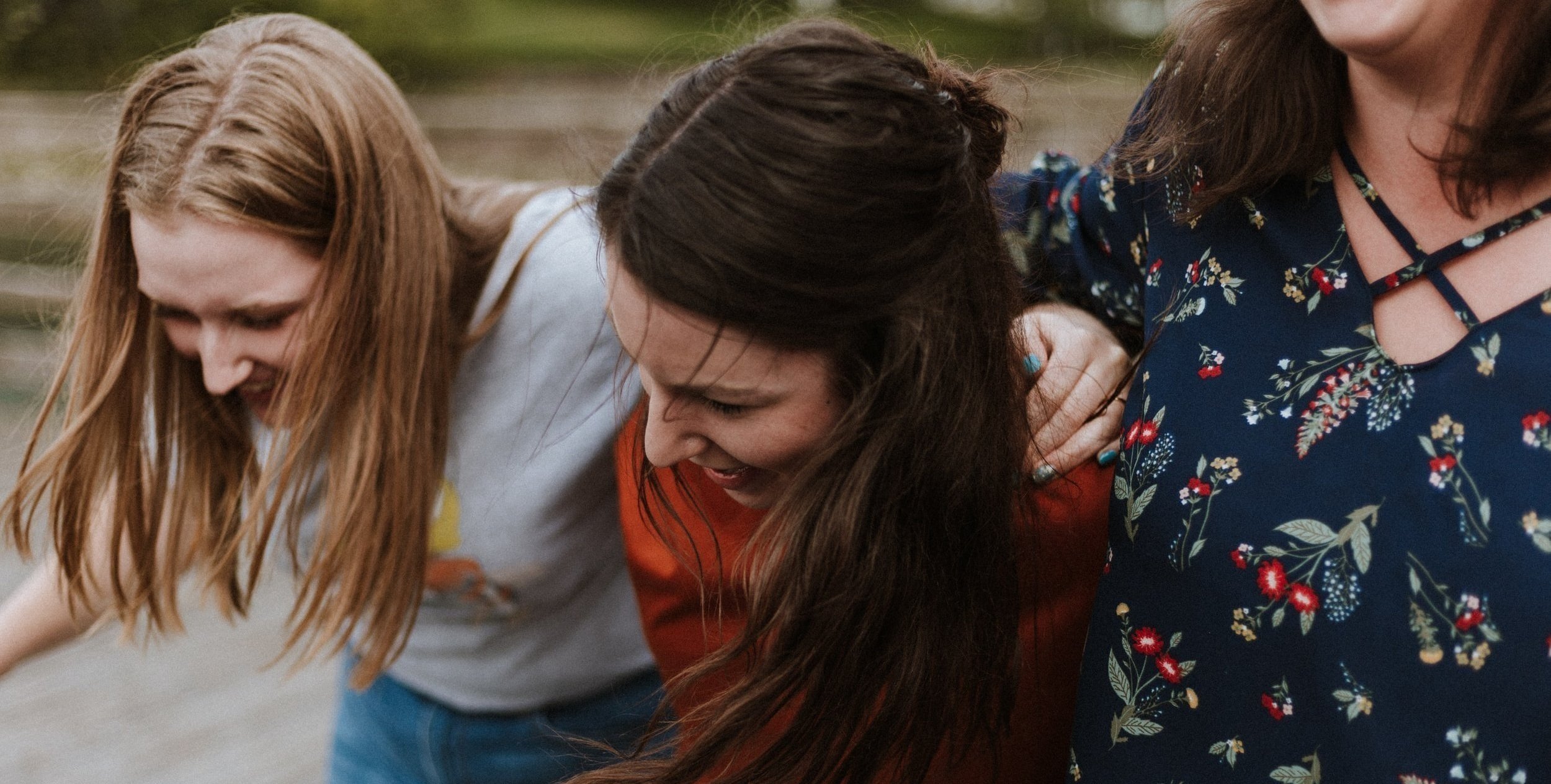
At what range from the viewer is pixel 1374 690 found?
1.12 metres

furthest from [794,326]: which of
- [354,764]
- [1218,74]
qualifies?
[354,764]

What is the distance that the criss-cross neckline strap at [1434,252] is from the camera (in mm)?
1099

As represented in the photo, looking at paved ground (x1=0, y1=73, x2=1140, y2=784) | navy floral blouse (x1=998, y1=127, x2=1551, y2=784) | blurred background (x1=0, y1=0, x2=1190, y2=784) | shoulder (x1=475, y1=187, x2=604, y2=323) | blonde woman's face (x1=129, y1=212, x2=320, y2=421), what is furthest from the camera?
paved ground (x1=0, y1=73, x2=1140, y2=784)

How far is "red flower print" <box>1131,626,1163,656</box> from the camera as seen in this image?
130cm

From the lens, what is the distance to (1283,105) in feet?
4.20

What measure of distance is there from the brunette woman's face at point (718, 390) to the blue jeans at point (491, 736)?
3.10ft

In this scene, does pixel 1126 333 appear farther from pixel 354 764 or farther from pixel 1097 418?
pixel 354 764

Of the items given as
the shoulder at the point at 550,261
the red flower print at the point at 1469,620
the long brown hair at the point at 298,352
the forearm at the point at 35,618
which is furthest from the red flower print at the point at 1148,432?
the forearm at the point at 35,618

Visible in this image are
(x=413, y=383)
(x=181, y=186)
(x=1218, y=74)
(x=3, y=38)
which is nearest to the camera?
(x=1218, y=74)

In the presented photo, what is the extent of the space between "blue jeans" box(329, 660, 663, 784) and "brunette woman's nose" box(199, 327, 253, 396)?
62cm

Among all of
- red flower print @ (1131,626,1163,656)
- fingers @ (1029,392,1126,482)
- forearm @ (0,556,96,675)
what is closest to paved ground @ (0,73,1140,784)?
forearm @ (0,556,96,675)

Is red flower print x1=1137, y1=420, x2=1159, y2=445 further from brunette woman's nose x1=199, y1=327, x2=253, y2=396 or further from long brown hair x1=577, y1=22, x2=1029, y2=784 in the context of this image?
brunette woman's nose x1=199, y1=327, x2=253, y2=396

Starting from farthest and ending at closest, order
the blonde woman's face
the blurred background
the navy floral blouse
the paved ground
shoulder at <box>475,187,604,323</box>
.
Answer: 1. the paved ground
2. the blurred background
3. shoulder at <box>475,187,604,323</box>
4. the blonde woman's face
5. the navy floral blouse

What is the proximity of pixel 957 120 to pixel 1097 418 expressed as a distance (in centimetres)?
37
